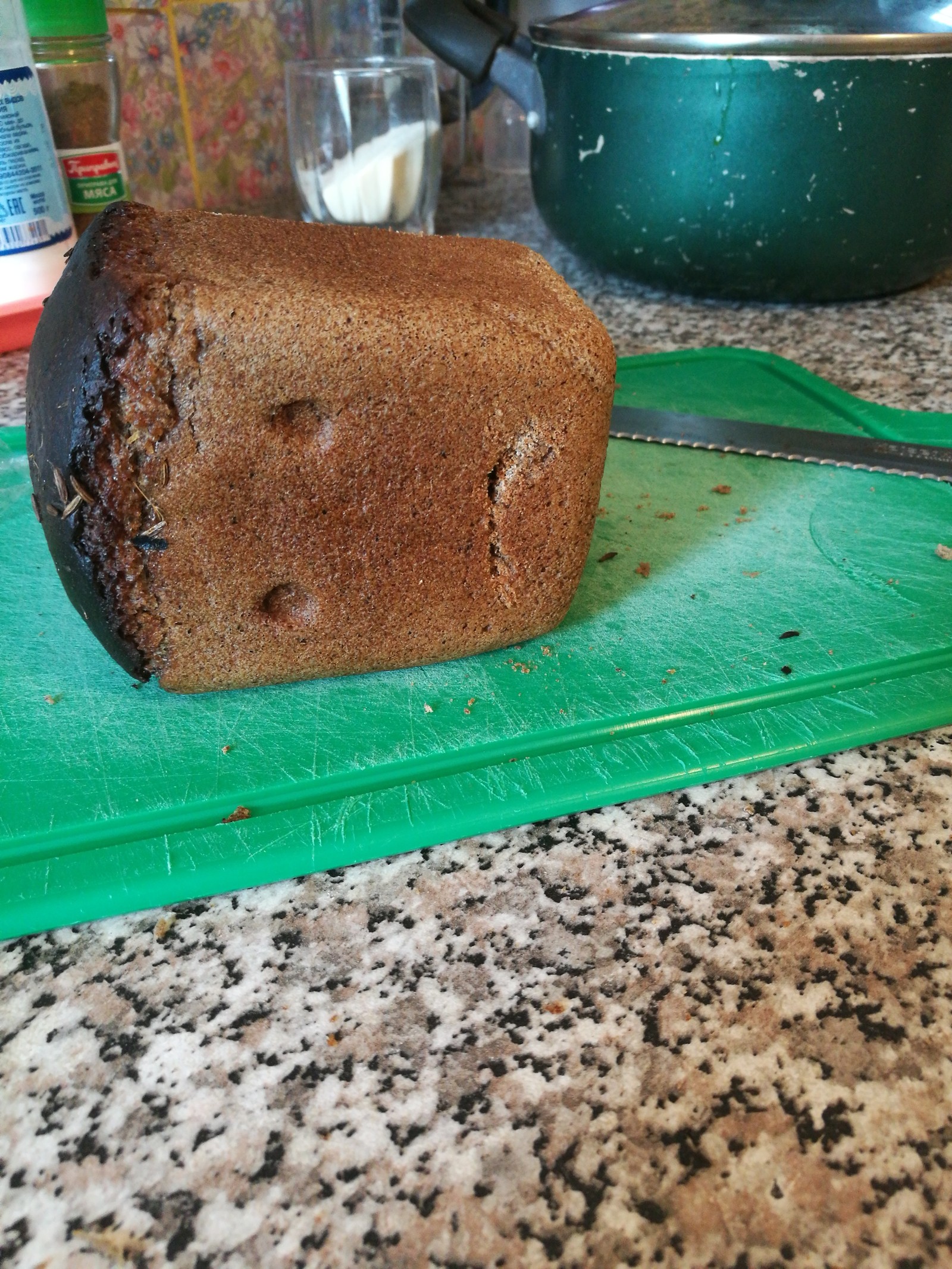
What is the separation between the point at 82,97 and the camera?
4.51 ft

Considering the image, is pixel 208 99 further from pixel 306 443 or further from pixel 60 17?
pixel 306 443

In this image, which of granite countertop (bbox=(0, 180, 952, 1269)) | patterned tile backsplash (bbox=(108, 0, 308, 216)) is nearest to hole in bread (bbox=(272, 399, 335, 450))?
granite countertop (bbox=(0, 180, 952, 1269))

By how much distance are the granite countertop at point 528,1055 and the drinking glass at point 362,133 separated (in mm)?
1296

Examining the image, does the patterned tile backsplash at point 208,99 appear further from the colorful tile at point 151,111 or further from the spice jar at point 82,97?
the spice jar at point 82,97

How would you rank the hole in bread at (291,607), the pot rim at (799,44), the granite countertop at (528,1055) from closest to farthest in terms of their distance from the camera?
the granite countertop at (528,1055) → the hole in bread at (291,607) → the pot rim at (799,44)

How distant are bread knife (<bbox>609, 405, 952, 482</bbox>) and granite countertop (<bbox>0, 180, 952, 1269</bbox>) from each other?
522 millimetres

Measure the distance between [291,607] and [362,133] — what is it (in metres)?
1.15

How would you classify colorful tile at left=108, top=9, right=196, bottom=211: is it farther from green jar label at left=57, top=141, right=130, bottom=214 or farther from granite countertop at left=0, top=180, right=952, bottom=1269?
granite countertop at left=0, top=180, right=952, bottom=1269

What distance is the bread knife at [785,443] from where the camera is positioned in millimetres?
1115

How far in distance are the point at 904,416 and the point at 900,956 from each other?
0.89 m

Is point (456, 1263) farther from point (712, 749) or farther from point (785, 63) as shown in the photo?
point (785, 63)

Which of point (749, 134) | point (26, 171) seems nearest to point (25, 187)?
point (26, 171)

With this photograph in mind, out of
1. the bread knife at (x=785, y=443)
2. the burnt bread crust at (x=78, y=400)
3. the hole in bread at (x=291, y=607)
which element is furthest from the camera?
the bread knife at (x=785, y=443)

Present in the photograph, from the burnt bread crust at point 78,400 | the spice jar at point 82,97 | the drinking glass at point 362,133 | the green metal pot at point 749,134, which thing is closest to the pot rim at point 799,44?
the green metal pot at point 749,134
